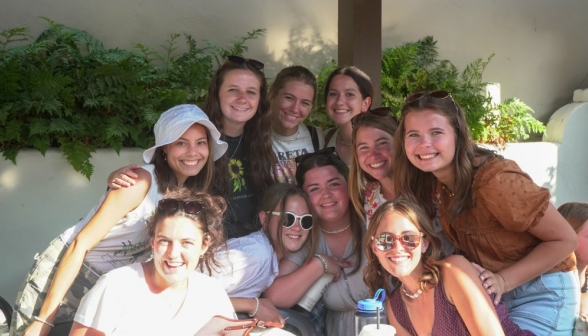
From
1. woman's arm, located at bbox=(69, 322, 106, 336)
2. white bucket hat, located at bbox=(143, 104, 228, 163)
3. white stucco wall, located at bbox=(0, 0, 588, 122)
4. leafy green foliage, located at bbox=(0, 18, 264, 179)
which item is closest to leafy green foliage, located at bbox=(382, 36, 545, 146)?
white stucco wall, located at bbox=(0, 0, 588, 122)

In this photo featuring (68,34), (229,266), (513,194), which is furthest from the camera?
(68,34)

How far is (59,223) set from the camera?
5613 mm

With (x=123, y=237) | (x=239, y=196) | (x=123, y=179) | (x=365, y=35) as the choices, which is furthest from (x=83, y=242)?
(x=365, y=35)

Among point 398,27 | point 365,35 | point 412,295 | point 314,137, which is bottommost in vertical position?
point 412,295

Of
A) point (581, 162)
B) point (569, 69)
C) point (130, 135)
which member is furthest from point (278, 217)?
point (569, 69)

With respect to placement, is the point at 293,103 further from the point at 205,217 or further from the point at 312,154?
the point at 205,217

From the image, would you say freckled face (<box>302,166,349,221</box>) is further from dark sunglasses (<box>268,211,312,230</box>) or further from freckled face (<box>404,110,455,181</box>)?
freckled face (<box>404,110,455,181</box>)

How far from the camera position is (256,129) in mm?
4418

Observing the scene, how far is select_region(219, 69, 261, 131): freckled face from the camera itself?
168 inches

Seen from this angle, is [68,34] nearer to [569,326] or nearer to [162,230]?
[162,230]

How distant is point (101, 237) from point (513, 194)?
2.00 meters

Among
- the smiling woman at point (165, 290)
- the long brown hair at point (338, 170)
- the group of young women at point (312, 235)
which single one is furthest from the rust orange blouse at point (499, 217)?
the smiling woman at point (165, 290)

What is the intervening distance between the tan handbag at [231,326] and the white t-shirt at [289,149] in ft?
5.11

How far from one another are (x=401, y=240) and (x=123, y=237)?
1.44m
